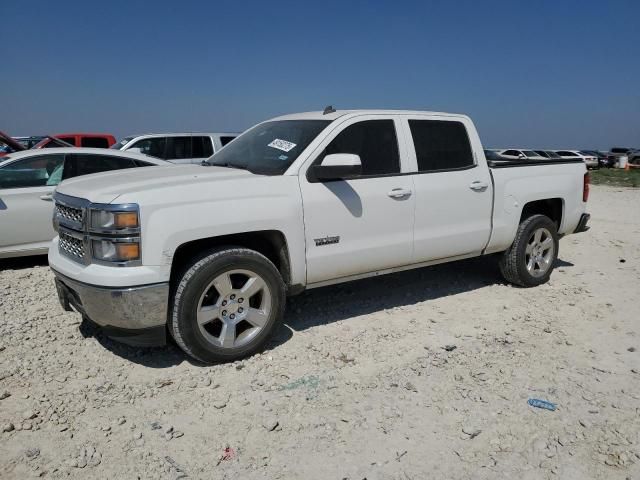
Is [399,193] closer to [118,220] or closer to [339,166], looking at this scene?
[339,166]

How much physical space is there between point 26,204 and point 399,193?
176 inches

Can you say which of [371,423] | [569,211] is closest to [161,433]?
[371,423]

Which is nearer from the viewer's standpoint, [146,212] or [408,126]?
[146,212]

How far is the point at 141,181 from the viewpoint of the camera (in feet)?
12.4

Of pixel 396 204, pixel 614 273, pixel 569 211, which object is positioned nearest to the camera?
pixel 396 204

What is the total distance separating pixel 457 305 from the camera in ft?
17.4

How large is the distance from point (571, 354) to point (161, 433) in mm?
3115

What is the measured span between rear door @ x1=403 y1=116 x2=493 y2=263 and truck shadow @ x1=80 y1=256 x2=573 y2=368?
0.70 m

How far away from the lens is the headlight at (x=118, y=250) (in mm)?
3410

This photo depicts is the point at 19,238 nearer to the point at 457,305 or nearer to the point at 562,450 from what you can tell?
the point at 457,305

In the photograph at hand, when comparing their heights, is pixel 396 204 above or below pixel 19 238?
above

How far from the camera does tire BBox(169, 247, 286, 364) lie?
3623 mm

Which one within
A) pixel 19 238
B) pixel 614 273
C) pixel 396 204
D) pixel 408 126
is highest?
pixel 408 126

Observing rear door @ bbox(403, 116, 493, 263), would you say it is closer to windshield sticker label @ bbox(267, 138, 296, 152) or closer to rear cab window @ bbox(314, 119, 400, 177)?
rear cab window @ bbox(314, 119, 400, 177)
